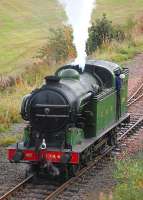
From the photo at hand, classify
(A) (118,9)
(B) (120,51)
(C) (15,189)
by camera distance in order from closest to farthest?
1. (C) (15,189)
2. (B) (120,51)
3. (A) (118,9)

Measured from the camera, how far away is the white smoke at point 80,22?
13.8 m

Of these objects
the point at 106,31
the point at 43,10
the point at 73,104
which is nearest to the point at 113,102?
the point at 73,104

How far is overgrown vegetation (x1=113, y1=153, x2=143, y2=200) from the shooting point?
10.1 metres

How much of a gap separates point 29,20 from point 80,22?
40.2 metres

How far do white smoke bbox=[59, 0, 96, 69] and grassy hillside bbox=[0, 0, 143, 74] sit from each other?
66.2ft

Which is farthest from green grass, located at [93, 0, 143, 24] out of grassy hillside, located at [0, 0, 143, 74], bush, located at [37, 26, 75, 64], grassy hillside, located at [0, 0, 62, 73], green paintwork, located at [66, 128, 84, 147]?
green paintwork, located at [66, 128, 84, 147]

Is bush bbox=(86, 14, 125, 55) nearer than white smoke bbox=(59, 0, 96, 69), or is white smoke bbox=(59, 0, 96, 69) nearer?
white smoke bbox=(59, 0, 96, 69)

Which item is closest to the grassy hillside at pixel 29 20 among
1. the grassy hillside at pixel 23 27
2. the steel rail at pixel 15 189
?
the grassy hillside at pixel 23 27

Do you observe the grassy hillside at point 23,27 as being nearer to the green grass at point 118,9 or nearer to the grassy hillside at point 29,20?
the grassy hillside at point 29,20

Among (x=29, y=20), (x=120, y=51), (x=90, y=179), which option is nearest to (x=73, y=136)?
(x=90, y=179)

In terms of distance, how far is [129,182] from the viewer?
35.3ft

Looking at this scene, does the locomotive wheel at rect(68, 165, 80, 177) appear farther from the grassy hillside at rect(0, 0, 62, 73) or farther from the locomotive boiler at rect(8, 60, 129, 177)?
the grassy hillside at rect(0, 0, 62, 73)

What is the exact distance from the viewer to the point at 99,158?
13.7m

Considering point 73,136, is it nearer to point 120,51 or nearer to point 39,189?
point 39,189
